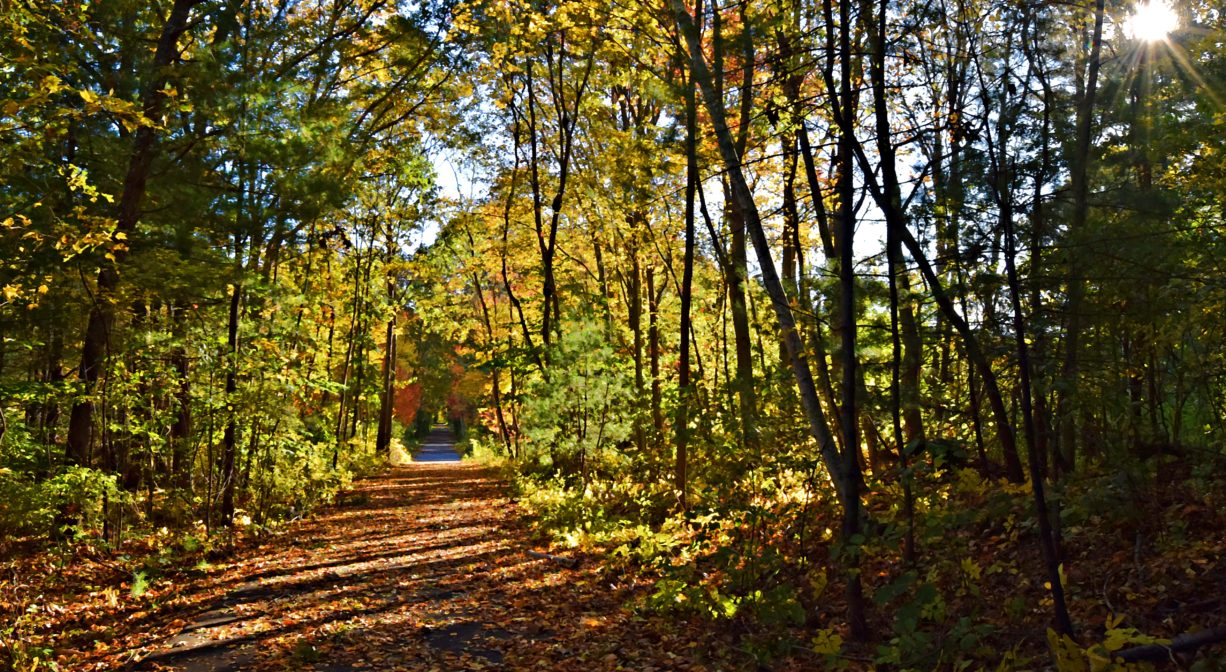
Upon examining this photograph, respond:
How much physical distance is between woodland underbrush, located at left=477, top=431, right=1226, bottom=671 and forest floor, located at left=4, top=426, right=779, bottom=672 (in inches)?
18.3

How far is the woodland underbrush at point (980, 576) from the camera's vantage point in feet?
12.6

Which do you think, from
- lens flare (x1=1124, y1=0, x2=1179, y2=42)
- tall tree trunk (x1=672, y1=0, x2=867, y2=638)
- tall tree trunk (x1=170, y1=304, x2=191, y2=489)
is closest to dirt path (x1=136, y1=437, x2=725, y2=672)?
tall tree trunk (x1=672, y1=0, x2=867, y2=638)

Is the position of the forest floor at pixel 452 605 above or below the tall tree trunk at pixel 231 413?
below

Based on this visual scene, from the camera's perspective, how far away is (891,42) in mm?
4895

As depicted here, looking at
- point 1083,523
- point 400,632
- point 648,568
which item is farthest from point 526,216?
point 1083,523

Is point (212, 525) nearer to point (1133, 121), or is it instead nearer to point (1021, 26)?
point (1021, 26)

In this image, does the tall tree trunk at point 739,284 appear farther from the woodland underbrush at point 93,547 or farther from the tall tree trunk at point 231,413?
the woodland underbrush at point 93,547

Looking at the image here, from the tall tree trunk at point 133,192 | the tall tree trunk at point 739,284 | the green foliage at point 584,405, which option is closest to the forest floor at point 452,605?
the tall tree trunk at point 133,192

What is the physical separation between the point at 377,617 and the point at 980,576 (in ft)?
Result: 16.3

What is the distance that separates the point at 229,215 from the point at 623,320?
10608 mm

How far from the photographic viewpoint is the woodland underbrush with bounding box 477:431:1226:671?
3.83 meters

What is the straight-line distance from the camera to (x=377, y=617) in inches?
248

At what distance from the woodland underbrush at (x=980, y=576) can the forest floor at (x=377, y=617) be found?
465mm

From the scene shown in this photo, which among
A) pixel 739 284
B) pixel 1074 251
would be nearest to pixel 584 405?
pixel 739 284
